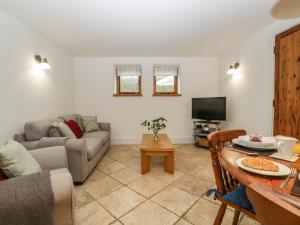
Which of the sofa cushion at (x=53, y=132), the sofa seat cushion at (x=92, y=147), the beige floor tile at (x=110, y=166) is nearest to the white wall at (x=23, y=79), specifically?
the sofa cushion at (x=53, y=132)

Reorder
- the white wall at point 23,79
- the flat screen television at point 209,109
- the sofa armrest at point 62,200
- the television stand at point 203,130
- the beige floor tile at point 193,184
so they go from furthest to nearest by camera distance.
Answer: the television stand at point 203,130 < the flat screen television at point 209,109 < the white wall at point 23,79 < the beige floor tile at point 193,184 < the sofa armrest at point 62,200

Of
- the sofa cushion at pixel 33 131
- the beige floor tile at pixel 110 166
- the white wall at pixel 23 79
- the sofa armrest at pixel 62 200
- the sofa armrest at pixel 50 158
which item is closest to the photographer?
the sofa armrest at pixel 62 200

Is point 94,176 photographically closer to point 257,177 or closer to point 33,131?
point 33,131

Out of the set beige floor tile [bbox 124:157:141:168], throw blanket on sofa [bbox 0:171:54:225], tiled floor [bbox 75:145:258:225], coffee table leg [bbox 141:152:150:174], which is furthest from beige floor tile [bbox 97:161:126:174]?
throw blanket on sofa [bbox 0:171:54:225]

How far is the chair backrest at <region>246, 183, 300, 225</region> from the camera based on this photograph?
391 mm

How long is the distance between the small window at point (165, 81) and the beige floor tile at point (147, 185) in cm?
243

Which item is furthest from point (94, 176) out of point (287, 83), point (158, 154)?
point (287, 83)

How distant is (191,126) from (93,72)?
2956mm

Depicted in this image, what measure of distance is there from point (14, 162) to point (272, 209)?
1658 mm

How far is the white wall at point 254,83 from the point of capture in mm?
2500

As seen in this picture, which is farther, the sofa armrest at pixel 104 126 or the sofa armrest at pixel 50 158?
the sofa armrest at pixel 104 126

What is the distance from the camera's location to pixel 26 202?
98 centimetres

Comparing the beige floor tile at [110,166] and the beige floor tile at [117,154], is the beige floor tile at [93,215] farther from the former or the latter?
the beige floor tile at [117,154]

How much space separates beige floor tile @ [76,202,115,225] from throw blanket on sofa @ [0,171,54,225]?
0.54 metres
